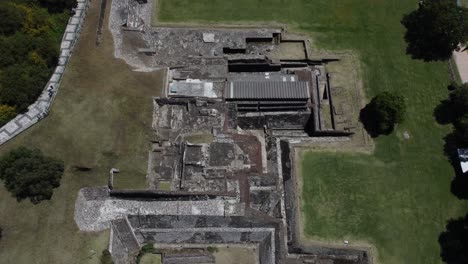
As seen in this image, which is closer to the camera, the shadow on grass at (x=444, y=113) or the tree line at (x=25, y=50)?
the tree line at (x=25, y=50)

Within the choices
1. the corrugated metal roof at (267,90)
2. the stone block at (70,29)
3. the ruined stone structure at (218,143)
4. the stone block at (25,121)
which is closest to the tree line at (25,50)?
the stone block at (70,29)

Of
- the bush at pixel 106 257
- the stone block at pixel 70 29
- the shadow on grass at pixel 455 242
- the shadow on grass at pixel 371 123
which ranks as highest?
the stone block at pixel 70 29

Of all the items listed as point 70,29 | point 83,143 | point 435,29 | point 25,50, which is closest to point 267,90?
point 83,143

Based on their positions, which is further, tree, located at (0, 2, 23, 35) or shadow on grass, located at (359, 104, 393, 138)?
shadow on grass, located at (359, 104, 393, 138)

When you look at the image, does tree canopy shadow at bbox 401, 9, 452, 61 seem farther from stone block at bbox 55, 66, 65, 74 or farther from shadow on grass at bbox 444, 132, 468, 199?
stone block at bbox 55, 66, 65, 74

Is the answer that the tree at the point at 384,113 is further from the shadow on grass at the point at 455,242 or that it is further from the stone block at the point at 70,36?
the stone block at the point at 70,36

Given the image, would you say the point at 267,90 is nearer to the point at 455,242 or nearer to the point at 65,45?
the point at 65,45

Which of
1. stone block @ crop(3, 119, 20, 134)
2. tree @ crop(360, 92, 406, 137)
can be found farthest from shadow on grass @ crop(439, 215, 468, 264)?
stone block @ crop(3, 119, 20, 134)
